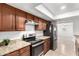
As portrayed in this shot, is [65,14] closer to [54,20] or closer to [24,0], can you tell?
[54,20]

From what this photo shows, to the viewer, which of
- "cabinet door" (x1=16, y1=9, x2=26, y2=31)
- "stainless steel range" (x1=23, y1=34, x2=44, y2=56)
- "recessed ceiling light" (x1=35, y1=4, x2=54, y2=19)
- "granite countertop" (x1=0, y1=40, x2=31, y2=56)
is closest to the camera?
"granite countertop" (x1=0, y1=40, x2=31, y2=56)

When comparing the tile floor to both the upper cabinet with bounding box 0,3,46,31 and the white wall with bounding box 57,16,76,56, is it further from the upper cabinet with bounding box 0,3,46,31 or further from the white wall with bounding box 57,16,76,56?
the upper cabinet with bounding box 0,3,46,31

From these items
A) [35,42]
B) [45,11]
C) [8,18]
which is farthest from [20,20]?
[45,11]

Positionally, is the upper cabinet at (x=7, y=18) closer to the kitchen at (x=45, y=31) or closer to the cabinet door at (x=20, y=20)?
the kitchen at (x=45, y=31)

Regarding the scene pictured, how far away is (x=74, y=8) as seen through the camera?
3.87ft

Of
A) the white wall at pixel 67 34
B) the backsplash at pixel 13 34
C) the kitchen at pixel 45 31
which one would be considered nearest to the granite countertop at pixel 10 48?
the kitchen at pixel 45 31

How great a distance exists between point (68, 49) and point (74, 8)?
0.60 meters

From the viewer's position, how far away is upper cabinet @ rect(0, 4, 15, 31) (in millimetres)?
1431

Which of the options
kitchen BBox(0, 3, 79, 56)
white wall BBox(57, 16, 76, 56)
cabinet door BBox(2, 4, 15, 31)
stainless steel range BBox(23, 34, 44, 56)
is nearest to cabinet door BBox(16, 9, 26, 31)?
kitchen BBox(0, 3, 79, 56)

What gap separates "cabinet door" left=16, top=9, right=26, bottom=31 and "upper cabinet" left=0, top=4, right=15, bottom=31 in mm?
123

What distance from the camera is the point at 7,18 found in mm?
1524

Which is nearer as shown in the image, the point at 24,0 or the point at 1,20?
the point at 24,0

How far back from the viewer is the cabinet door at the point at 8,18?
1.45 metres

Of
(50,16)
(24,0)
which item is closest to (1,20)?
(24,0)
